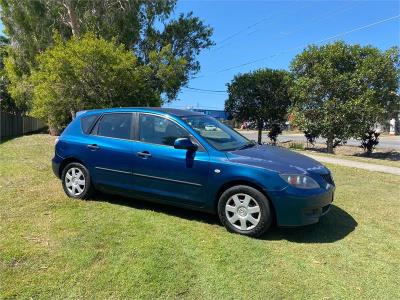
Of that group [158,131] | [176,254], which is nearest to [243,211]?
[176,254]

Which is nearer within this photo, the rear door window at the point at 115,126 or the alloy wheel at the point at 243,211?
the alloy wheel at the point at 243,211

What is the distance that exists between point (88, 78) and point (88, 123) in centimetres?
933

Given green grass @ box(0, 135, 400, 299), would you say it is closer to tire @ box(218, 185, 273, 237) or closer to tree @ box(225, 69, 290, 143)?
tire @ box(218, 185, 273, 237)

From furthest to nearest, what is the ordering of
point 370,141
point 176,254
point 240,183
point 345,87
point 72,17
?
point 72,17 → point 370,141 → point 345,87 → point 240,183 → point 176,254

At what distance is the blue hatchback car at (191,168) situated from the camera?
16.6ft

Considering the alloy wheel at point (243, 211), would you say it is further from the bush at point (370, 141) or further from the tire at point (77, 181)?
the bush at point (370, 141)

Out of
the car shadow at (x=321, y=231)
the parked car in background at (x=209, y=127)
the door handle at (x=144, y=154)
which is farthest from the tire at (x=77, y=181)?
the car shadow at (x=321, y=231)

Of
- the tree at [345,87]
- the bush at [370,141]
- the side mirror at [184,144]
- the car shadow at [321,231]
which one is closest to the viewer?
the car shadow at [321,231]

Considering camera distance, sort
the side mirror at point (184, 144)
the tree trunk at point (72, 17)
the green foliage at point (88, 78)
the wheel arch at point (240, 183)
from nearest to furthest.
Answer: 1. the wheel arch at point (240, 183)
2. the side mirror at point (184, 144)
3. the green foliage at point (88, 78)
4. the tree trunk at point (72, 17)

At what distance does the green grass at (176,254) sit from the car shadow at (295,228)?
0.02 m

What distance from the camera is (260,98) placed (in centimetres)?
2092

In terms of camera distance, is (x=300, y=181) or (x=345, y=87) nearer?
(x=300, y=181)

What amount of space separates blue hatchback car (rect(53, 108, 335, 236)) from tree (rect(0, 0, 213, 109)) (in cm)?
1197

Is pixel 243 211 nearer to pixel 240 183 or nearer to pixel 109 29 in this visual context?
pixel 240 183
